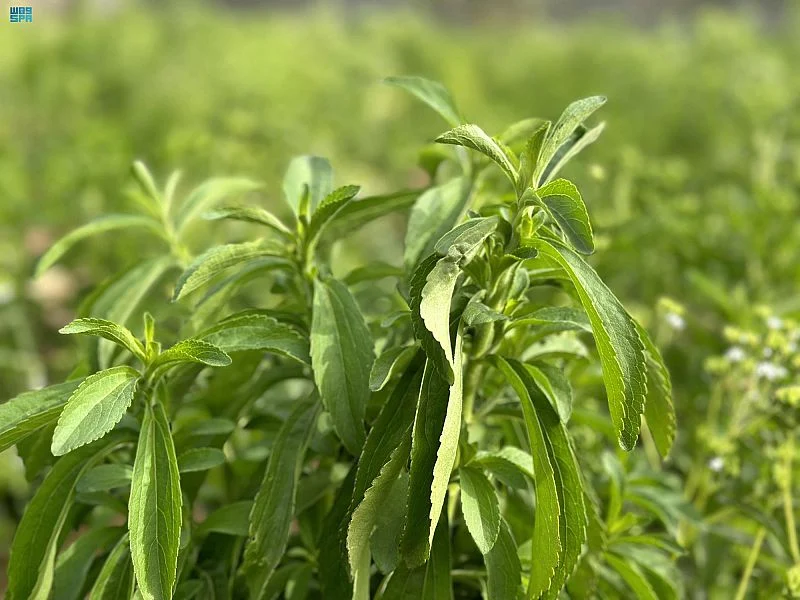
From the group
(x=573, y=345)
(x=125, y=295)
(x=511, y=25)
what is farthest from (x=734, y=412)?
(x=511, y=25)

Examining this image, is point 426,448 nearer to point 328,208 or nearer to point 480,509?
point 480,509

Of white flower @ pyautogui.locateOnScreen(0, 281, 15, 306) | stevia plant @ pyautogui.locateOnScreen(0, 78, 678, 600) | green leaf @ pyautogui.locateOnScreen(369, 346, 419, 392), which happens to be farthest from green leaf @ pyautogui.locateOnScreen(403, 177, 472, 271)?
white flower @ pyautogui.locateOnScreen(0, 281, 15, 306)

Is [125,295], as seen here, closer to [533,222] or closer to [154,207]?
[154,207]

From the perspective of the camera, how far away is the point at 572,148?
2.99 feet

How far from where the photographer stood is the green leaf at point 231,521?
0.96 m

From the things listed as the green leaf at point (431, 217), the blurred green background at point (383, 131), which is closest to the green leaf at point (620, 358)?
the green leaf at point (431, 217)

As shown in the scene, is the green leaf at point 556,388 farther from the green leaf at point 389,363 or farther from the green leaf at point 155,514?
the green leaf at point 155,514

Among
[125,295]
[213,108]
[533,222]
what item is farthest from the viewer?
[213,108]

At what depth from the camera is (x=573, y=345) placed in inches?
40.0

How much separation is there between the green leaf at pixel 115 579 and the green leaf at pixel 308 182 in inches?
16.1

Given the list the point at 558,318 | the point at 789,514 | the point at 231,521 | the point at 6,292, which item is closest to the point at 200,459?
the point at 231,521

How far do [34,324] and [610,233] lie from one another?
6.76ft

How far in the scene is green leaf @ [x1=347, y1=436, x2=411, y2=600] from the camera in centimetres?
79

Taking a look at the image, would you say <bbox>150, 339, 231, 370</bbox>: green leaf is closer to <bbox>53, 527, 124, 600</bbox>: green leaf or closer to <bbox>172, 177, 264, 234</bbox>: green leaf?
<bbox>53, 527, 124, 600</bbox>: green leaf
